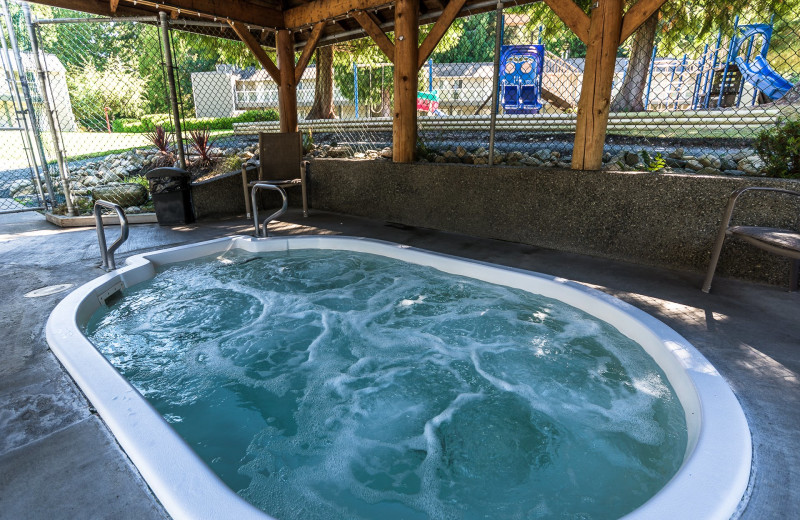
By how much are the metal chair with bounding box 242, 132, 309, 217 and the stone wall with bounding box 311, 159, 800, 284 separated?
2.60 feet

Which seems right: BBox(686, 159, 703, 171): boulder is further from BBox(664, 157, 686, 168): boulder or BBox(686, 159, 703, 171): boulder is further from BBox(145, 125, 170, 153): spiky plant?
BBox(145, 125, 170, 153): spiky plant

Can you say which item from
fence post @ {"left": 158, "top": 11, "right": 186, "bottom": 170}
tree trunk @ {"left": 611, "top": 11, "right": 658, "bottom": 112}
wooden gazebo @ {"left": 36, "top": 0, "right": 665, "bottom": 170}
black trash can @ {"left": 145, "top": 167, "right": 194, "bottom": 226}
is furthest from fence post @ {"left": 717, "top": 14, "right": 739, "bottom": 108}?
black trash can @ {"left": 145, "top": 167, "right": 194, "bottom": 226}

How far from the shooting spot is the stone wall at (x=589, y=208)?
320 cm

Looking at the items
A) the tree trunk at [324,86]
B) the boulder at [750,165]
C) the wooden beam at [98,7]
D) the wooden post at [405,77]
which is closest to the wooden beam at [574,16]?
the wooden post at [405,77]

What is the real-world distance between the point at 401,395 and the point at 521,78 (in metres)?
8.15

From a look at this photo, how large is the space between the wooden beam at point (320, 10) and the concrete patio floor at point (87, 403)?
2.85 meters

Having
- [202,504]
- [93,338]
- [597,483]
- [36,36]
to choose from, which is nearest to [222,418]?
[202,504]

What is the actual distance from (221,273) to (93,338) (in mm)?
1321

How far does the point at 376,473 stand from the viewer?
1.88m

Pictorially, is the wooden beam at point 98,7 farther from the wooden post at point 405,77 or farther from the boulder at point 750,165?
the boulder at point 750,165

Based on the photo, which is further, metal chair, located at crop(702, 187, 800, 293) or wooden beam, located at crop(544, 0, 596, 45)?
wooden beam, located at crop(544, 0, 596, 45)

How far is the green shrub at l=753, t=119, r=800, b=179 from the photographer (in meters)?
3.30

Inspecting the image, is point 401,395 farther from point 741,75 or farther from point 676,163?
point 741,75

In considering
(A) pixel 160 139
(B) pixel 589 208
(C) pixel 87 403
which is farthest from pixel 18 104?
(B) pixel 589 208
